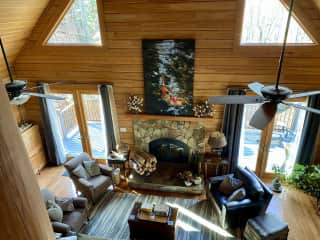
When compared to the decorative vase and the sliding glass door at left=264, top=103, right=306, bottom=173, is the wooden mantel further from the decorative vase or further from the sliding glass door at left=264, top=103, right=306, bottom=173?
the decorative vase

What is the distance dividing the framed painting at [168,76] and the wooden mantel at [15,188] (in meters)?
4.91

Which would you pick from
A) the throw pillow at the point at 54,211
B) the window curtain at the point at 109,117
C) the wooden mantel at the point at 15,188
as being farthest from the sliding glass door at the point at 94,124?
the wooden mantel at the point at 15,188

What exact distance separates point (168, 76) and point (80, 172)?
2.88 m

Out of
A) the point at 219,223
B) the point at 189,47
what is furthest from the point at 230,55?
the point at 219,223

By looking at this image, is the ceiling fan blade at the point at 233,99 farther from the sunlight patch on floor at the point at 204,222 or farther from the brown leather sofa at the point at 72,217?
the brown leather sofa at the point at 72,217

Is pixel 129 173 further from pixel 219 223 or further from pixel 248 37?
pixel 248 37

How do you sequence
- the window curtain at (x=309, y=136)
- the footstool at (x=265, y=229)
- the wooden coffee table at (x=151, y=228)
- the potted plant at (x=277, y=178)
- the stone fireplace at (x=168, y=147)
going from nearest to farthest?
the footstool at (x=265, y=229) → the wooden coffee table at (x=151, y=228) → the window curtain at (x=309, y=136) → the potted plant at (x=277, y=178) → the stone fireplace at (x=168, y=147)

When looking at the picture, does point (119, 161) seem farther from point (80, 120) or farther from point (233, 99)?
point (233, 99)

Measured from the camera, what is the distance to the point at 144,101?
19.4 ft

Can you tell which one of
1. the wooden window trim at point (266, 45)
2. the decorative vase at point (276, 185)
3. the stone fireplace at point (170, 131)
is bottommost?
the decorative vase at point (276, 185)

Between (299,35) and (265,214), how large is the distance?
3498 mm

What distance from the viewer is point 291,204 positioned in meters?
5.43

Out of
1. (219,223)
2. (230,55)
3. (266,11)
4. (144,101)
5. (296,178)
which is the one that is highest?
(266,11)

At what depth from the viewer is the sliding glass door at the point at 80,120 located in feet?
20.3
